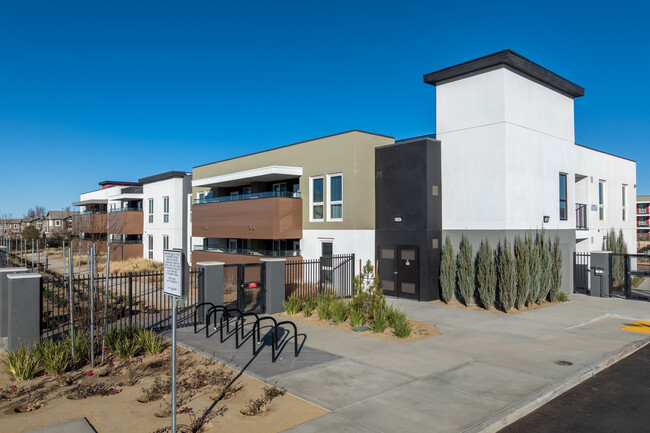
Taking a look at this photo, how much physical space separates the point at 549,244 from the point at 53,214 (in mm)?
110378

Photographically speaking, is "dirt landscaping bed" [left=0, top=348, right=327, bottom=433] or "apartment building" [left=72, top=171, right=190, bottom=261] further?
"apartment building" [left=72, top=171, right=190, bottom=261]

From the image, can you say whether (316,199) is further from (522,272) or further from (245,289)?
(522,272)

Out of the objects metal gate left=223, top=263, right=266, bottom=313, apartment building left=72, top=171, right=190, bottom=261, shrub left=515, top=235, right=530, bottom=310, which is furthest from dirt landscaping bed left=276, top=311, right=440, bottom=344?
apartment building left=72, top=171, right=190, bottom=261

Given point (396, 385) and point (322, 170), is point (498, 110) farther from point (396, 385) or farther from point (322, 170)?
point (396, 385)

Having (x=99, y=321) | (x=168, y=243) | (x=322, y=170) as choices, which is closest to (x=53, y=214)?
(x=168, y=243)

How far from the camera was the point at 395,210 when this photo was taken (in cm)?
1900

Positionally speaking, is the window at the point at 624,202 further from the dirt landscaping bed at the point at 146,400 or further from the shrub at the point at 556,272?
the dirt landscaping bed at the point at 146,400

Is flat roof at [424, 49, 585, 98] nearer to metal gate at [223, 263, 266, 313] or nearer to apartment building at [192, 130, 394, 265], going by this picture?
apartment building at [192, 130, 394, 265]

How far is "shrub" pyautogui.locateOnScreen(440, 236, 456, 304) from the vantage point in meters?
17.5

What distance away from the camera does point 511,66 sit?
54.1 feet

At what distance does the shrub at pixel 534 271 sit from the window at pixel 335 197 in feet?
26.3

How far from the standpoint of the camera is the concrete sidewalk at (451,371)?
6531mm

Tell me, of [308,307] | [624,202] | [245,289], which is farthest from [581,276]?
[245,289]

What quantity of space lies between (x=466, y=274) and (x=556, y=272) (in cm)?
392
